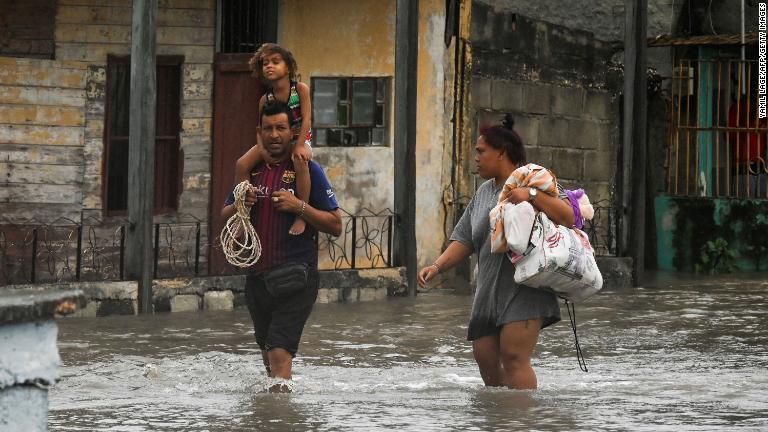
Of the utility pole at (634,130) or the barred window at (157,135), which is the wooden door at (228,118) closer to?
the barred window at (157,135)

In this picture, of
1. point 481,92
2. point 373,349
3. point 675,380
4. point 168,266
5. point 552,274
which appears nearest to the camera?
point 552,274

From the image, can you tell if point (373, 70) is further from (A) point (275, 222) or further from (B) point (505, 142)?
(B) point (505, 142)

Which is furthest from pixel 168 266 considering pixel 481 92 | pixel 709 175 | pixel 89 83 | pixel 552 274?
pixel 552 274

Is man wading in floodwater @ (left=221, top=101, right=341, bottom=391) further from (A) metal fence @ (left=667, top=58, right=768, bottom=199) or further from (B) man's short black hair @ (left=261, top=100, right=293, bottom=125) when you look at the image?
(A) metal fence @ (left=667, top=58, right=768, bottom=199)

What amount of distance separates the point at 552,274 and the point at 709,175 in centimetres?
1128

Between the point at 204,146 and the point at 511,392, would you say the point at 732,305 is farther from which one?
the point at 511,392

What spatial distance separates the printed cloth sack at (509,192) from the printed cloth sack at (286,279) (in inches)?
41.4

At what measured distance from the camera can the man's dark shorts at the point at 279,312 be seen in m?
8.46

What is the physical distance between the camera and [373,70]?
16.3 meters

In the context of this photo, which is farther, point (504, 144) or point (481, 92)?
point (481, 92)

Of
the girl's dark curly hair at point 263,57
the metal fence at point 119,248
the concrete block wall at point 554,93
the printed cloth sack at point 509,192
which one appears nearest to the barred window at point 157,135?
the metal fence at point 119,248

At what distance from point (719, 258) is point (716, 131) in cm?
150

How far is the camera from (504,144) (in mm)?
8336

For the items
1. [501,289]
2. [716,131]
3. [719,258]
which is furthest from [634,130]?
[501,289]
